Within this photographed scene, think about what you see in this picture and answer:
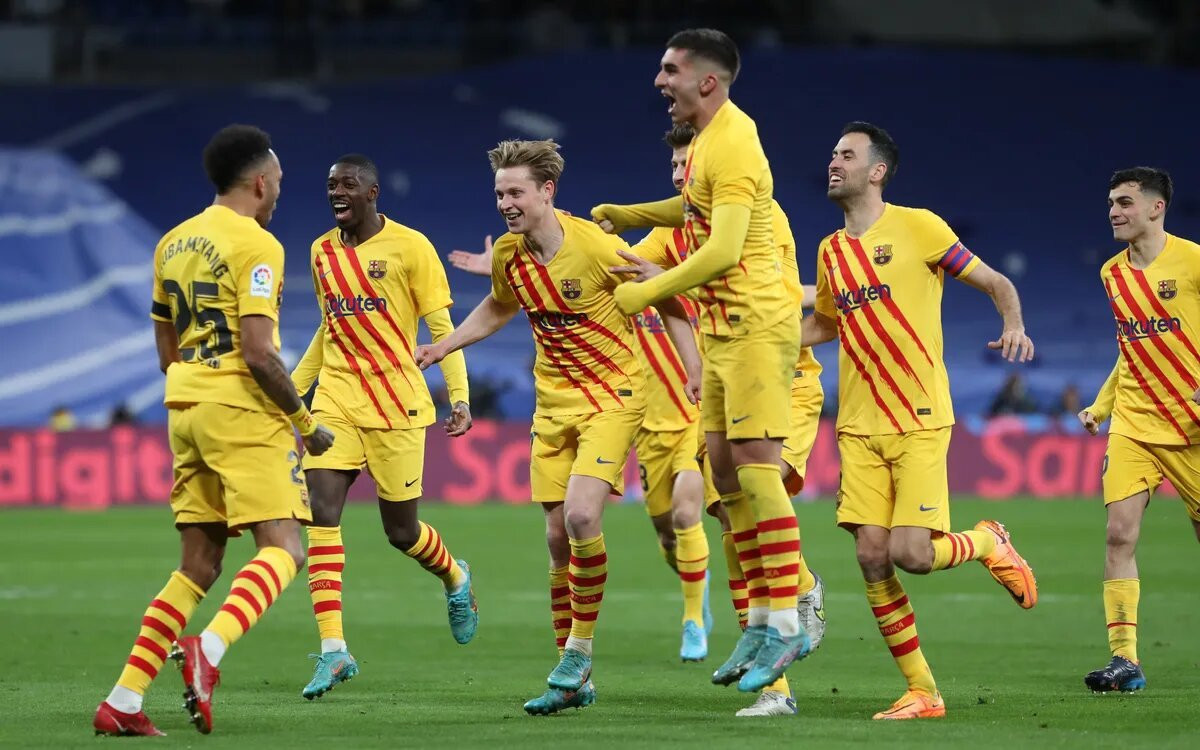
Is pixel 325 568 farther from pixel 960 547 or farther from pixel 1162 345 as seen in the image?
pixel 1162 345

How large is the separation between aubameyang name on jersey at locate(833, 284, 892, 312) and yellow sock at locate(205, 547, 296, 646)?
9.36ft

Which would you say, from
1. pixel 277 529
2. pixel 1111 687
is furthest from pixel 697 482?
pixel 277 529

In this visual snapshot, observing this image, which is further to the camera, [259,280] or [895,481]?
[895,481]

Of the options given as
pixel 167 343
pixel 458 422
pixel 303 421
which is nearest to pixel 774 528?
pixel 303 421

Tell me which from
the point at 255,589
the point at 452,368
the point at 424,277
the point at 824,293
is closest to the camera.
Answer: the point at 255,589

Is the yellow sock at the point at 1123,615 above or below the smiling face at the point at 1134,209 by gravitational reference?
below

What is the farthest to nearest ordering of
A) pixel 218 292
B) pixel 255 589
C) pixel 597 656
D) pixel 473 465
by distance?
pixel 473 465, pixel 597 656, pixel 218 292, pixel 255 589

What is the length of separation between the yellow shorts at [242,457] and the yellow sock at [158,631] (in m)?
0.32

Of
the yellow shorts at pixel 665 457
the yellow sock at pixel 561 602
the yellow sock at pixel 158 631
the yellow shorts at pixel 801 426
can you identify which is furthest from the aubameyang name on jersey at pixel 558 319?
the yellow shorts at pixel 665 457

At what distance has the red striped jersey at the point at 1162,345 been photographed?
30.7 ft

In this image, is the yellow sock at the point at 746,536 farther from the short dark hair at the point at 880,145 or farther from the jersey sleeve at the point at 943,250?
the short dark hair at the point at 880,145

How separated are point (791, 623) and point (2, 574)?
10836 mm

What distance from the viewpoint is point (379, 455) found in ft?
31.7

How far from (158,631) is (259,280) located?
1546 mm
